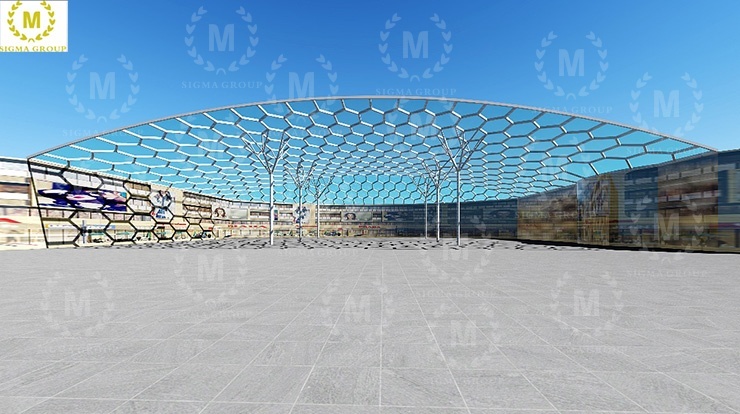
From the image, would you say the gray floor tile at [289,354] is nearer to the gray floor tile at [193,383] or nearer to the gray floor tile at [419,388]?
the gray floor tile at [193,383]

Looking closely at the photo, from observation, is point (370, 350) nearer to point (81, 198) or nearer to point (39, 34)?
point (39, 34)

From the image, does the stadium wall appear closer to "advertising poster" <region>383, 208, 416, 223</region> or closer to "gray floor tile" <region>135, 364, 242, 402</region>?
"advertising poster" <region>383, 208, 416, 223</region>

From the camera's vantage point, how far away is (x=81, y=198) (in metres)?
34.0

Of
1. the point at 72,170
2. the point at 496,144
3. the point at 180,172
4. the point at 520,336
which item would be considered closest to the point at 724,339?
the point at 520,336

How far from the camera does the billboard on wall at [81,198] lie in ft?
101

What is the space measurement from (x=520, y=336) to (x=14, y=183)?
135 ft

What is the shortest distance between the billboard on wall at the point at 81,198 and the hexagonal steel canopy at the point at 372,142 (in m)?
2.34

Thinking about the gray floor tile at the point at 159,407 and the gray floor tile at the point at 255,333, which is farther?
the gray floor tile at the point at 255,333

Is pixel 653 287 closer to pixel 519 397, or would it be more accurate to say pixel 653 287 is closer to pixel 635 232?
pixel 519 397

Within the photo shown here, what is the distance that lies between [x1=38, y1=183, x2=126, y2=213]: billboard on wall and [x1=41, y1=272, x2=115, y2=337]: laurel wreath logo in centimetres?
2884

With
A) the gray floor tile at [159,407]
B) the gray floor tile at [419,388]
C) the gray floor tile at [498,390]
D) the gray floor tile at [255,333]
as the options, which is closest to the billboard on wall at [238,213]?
the gray floor tile at [255,333]

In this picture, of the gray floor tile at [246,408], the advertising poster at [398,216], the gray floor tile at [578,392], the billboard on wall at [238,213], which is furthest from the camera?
the advertising poster at [398,216]

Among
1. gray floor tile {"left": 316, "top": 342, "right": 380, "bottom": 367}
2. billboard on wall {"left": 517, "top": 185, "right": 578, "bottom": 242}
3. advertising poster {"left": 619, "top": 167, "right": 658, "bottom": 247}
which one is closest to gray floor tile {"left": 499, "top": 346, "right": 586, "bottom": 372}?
gray floor tile {"left": 316, "top": 342, "right": 380, "bottom": 367}

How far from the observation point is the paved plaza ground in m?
3.05
